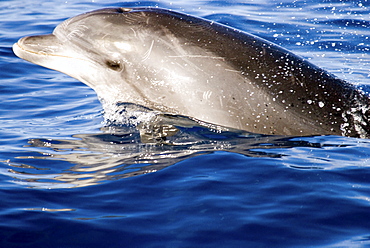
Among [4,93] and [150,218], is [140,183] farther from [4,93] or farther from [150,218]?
[4,93]

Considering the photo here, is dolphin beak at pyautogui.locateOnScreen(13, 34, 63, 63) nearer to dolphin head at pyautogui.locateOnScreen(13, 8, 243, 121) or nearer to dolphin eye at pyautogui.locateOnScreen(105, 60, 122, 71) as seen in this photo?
dolphin head at pyautogui.locateOnScreen(13, 8, 243, 121)

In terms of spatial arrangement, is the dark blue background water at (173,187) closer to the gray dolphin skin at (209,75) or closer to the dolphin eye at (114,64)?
the gray dolphin skin at (209,75)

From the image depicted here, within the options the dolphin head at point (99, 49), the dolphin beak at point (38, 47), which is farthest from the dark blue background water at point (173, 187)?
the dolphin beak at point (38, 47)

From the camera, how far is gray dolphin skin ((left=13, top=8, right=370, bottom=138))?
7.04 metres

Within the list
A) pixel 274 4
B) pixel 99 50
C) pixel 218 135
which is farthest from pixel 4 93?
pixel 274 4

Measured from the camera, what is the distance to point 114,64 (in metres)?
7.70

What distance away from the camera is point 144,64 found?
24.5 feet

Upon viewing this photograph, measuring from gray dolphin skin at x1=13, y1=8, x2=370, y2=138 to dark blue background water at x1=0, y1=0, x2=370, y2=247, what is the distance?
A: 230mm

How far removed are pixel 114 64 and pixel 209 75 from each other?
1401 mm

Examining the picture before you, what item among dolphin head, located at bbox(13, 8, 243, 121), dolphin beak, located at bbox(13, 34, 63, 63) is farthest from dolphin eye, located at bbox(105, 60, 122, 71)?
dolphin beak, located at bbox(13, 34, 63, 63)

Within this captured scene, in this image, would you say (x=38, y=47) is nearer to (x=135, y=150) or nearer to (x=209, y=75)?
(x=135, y=150)

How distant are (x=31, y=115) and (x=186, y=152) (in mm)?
3993

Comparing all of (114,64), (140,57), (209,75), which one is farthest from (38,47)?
(209,75)

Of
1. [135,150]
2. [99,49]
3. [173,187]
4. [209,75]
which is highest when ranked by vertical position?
[99,49]
